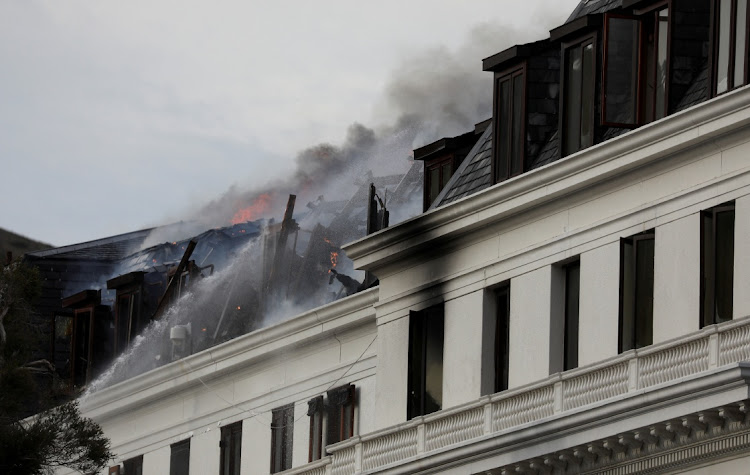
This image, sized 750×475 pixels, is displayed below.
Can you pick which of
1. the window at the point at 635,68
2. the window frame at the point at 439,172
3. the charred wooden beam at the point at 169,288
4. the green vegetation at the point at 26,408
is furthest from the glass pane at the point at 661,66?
the charred wooden beam at the point at 169,288

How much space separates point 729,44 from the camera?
5219 centimetres

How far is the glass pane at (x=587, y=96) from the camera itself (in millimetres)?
55938

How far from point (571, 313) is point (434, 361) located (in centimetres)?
482

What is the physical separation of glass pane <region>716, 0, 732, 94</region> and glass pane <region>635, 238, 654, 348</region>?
3.56 meters

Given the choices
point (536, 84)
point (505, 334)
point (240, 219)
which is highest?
point (240, 219)

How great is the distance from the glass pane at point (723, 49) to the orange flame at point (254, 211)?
48.9 m

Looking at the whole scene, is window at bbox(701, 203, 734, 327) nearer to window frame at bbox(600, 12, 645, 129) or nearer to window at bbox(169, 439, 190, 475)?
window frame at bbox(600, 12, 645, 129)

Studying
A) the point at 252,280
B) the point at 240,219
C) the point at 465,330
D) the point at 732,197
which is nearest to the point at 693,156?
the point at 732,197

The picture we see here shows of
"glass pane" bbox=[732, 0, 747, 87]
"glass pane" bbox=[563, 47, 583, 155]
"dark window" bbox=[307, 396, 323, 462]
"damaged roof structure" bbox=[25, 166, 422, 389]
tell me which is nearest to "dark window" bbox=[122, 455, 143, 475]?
"damaged roof structure" bbox=[25, 166, 422, 389]

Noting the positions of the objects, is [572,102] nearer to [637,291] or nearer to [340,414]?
[637,291]

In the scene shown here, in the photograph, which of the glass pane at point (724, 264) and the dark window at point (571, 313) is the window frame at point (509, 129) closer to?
the dark window at point (571, 313)

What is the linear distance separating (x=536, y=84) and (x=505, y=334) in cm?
544

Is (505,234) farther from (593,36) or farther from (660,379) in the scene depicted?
(660,379)

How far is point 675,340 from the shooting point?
5006 centimetres
